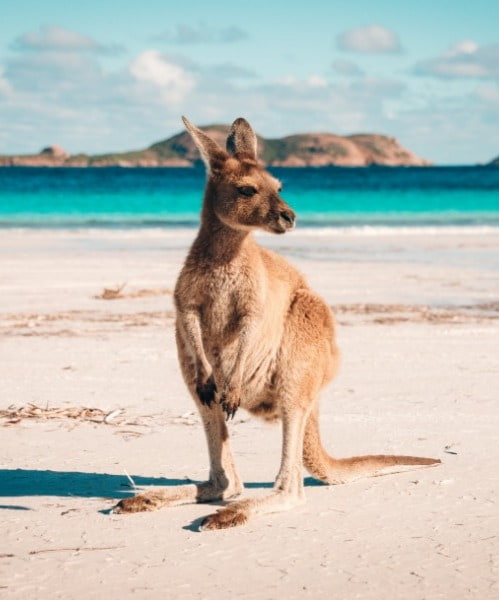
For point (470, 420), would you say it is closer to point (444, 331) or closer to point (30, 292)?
point (444, 331)

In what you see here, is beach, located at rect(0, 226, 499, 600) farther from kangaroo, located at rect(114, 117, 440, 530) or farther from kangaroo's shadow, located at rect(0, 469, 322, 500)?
kangaroo, located at rect(114, 117, 440, 530)

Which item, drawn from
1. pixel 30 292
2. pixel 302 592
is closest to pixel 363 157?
pixel 30 292

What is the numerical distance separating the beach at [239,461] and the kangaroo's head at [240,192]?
0.80 meters

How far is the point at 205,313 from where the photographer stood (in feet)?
11.8

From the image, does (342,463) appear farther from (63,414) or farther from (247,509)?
(63,414)

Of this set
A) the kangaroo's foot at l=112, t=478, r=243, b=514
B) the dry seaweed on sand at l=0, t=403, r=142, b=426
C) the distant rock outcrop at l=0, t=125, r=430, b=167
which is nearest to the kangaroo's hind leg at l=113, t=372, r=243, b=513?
the kangaroo's foot at l=112, t=478, r=243, b=514

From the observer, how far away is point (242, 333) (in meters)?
3.51

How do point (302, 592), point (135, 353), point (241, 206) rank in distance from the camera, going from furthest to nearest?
point (135, 353)
point (241, 206)
point (302, 592)

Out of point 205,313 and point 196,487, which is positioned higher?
point 205,313

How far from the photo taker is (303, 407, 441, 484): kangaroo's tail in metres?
3.77

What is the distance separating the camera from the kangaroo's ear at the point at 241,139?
3.74m

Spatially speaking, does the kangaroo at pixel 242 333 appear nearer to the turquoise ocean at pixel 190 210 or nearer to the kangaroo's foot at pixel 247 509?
the kangaroo's foot at pixel 247 509

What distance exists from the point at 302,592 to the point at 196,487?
100cm

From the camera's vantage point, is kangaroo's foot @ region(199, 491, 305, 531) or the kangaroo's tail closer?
kangaroo's foot @ region(199, 491, 305, 531)
